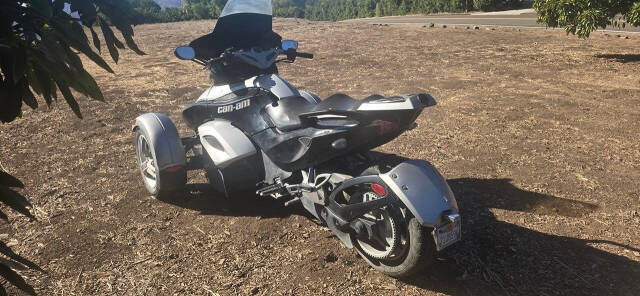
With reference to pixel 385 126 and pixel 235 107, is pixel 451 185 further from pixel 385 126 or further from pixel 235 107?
pixel 235 107

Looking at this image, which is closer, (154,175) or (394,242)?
(394,242)

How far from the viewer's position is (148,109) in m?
8.17

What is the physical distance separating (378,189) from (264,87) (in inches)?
65.1

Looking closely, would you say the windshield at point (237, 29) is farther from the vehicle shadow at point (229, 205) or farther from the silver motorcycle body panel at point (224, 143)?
the vehicle shadow at point (229, 205)

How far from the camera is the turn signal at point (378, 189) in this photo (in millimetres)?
3031

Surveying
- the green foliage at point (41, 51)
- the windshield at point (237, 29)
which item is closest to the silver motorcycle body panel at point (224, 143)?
the windshield at point (237, 29)

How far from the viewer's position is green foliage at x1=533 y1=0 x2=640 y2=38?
1006cm

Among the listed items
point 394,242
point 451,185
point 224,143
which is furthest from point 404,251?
point 224,143

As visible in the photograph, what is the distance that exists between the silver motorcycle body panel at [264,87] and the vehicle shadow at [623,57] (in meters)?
9.81

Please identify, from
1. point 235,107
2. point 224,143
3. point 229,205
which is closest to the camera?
point 224,143

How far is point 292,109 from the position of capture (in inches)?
151

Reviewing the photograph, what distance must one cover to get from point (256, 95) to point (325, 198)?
131 cm

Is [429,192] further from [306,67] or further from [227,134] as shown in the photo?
[306,67]

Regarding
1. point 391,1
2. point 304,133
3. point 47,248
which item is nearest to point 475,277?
point 304,133
